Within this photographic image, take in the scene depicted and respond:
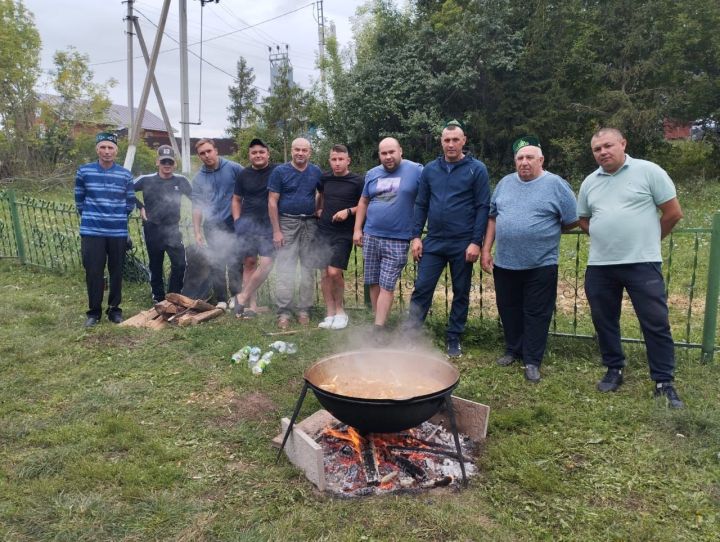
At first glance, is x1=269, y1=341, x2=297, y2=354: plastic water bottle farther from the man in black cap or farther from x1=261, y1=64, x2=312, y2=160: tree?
x1=261, y1=64, x2=312, y2=160: tree

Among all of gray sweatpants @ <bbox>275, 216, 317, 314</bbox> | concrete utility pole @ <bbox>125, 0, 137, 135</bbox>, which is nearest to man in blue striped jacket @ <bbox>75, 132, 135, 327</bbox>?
gray sweatpants @ <bbox>275, 216, 317, 314</bbox>

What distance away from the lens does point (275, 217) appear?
5402 mm

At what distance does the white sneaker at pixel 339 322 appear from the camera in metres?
5.52

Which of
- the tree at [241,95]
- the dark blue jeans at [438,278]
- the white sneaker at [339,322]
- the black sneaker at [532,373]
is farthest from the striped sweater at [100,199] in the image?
the tree at [241,95]

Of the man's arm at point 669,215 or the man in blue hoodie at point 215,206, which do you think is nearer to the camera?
the man's arm at point 669,215

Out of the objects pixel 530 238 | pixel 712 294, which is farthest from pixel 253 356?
pixel 712 294

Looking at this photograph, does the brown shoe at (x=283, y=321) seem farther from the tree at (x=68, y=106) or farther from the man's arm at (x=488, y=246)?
the tree at (x=68, y=106)

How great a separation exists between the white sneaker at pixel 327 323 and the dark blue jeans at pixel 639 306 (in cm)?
261

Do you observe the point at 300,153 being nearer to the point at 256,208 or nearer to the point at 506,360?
the point at 256,208

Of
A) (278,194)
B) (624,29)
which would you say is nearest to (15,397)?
(278,194)

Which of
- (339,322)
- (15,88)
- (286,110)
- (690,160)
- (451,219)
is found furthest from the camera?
(286,110)

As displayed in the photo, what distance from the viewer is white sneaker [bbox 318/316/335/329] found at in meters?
5.53

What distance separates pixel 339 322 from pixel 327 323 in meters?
0.13

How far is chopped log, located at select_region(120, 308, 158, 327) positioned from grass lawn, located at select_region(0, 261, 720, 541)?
0.70 metres
